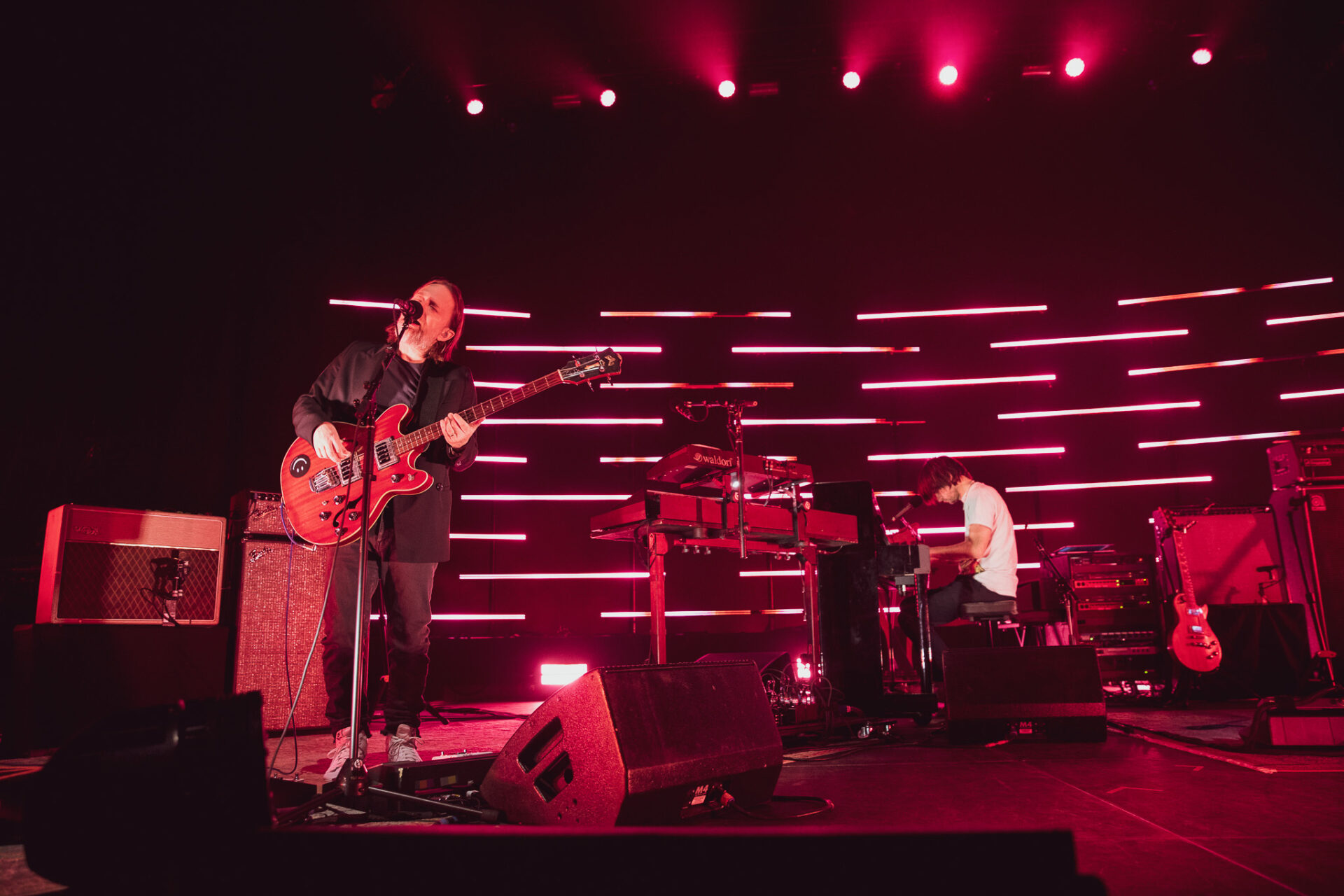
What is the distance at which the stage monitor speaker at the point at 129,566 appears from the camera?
339cm

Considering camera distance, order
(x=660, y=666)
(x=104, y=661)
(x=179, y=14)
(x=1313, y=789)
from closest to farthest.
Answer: (x=660, y=666) → (x=1313, y=789) → (x=104, y=661) → (x=179, y=14)

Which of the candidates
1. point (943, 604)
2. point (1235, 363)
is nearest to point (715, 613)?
point (943, 604)

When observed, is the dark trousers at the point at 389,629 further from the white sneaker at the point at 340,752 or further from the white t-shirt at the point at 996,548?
the white t-shirt at the point at 996,548

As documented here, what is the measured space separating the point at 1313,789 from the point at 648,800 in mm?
2056

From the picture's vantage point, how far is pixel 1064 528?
6.50 m

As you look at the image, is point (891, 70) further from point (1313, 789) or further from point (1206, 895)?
point (1206, 895)

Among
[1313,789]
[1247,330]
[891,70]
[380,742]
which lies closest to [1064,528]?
[1247,330]

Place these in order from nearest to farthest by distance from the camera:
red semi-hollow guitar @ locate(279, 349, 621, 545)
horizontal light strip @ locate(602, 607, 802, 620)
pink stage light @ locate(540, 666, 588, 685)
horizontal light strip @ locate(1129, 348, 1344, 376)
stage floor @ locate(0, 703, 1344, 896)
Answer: stage floor @ locate(0, 703, 1344, 896)
red semi-hollow guitar @ locate(279, 349, 621, 545)
pink stage light @ locate(540, 666, 588, 685)
horizontal light strip @ locate(602, 607, 802, 620)
horizontal light strip @ locate(1129, 348, 1344, 376)

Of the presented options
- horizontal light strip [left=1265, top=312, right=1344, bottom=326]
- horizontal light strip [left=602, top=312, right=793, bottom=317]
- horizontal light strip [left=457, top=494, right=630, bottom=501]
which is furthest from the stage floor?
horizontal light strip [left=1265, top=312, right=1344, bottom=326]

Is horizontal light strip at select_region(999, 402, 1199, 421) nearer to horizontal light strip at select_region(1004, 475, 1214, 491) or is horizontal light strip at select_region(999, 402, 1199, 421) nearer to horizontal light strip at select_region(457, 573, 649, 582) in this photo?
horizontal light strip at select_region(1004, 475, 1214, 491)

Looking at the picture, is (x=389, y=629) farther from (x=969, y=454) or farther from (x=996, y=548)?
(x=969, y=454)

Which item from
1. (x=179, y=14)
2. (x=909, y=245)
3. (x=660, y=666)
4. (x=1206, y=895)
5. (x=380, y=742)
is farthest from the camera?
(x=909, y=245)

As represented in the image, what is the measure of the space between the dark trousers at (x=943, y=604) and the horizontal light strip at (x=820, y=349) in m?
2.57

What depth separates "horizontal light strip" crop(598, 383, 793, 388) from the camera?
648cm
